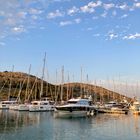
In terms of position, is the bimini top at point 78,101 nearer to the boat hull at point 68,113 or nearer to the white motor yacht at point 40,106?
the boat hull at point 68,113

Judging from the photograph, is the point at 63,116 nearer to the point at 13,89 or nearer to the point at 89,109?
the point at 89,109

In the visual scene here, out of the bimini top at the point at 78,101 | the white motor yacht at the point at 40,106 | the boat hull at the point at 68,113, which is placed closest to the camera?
the boat hull at the point at 68,113

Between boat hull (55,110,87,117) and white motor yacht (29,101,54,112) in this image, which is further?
white motor yacht (29,101,54,112)

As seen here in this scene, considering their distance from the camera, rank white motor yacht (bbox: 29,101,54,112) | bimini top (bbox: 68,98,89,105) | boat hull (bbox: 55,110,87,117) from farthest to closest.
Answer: white motor yacht (bbox: 29,101,54,112)
bimini top (bbox: 68,98,89,105)
boat hull (bbox: 55,110,87,117)

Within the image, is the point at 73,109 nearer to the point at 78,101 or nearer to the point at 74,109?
the point at 74,109

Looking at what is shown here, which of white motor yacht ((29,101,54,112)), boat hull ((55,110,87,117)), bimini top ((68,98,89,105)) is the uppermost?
bimini top ((68,98,89,105))

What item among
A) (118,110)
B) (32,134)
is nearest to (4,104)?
(118,110)

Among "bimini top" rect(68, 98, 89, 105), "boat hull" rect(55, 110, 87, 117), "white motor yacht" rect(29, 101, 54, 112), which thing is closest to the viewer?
"boat hull" rect(55, 110, 87, 117)

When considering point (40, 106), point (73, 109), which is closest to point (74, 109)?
point (73, 109)

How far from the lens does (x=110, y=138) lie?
43719mm

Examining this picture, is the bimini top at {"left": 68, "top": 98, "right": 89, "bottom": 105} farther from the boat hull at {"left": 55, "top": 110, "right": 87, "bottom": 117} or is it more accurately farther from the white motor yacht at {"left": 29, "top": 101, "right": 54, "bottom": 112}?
the white motor yacht at {"left": 29, "top": 101, "right": 54, "bottom": 112}

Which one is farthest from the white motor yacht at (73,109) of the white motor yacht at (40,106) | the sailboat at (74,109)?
the white motor yacht at (40,106)

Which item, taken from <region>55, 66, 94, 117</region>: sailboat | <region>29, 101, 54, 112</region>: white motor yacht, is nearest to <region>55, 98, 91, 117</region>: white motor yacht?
<region>55, 66, 94, 117</region>: sailboat

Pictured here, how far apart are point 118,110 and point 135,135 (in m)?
46.8
